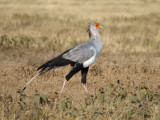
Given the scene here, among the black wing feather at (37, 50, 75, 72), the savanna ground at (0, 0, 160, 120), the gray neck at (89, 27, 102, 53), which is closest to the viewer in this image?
the savanna ground at (0, 0, 160, 120)


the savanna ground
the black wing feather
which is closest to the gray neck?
the black wing feather

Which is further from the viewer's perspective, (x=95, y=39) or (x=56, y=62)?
(x=95, y=39)

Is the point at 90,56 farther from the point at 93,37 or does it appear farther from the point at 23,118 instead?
the point at 23,118

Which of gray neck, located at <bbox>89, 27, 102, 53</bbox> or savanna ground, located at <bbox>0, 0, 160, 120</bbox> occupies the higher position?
gray neck, located at <bbox>89, 27, 102, 53</bbox>

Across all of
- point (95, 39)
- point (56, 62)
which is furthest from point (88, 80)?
point (56, 62)

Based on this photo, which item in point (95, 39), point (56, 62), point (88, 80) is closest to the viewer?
point (56, 62)

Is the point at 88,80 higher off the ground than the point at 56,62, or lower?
lower

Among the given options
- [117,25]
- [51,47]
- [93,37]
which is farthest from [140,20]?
[93,37]

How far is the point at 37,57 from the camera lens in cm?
967

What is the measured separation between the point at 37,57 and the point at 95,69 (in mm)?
2613

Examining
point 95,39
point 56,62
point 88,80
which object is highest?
point 95,39

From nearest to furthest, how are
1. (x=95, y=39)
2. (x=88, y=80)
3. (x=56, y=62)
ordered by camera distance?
(x=56, y=62) < (x=95, y=39) < (x=88, y=80)

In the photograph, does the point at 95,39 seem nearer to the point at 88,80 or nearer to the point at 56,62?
the point at 56,62

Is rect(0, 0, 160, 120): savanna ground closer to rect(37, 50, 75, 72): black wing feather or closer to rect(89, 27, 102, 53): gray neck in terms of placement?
rect(37, 50, 75, 72): black wing feather
